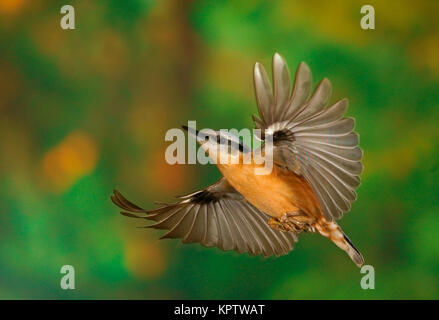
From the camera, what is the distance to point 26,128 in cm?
163

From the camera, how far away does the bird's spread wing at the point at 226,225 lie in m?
1.11

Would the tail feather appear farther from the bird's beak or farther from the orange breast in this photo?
the bird's beak

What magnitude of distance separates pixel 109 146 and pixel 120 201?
63 cm

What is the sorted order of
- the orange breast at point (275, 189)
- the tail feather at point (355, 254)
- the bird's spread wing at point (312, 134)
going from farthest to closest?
1. the tail feather at point (355, 254)
2. the orange breast at point (275, 189)
3. the bird's spread wing at point (312, 134)

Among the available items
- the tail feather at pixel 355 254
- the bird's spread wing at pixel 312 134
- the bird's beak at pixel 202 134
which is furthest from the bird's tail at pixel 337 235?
the bird's beak at pixel 202 134

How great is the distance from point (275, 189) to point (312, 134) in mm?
124

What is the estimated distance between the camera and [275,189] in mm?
952

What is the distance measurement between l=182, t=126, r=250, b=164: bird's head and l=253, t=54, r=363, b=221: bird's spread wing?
0.05 meters

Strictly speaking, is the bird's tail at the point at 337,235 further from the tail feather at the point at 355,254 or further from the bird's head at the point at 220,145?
the bird's head at the point at 220,145

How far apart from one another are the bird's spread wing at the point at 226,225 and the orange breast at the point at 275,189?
14cm

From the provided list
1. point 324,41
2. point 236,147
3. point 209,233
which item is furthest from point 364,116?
point 236,147

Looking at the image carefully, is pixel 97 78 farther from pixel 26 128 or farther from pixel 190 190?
pixel 190 190

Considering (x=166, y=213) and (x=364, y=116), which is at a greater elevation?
(x=364, y=116)

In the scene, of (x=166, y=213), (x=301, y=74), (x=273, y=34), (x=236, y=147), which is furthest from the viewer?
(x=273, y=34)
